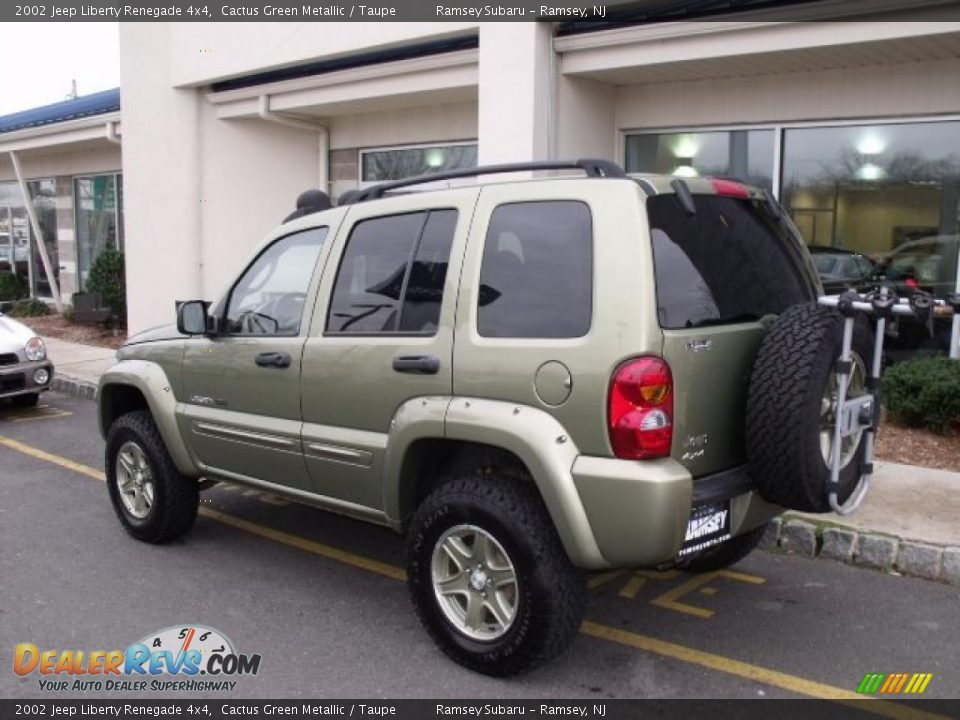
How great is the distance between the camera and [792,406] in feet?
11.4

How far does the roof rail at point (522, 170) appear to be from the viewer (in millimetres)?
3768

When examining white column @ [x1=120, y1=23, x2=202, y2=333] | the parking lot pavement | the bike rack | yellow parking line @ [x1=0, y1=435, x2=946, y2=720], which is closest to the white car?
white column @ [x1=120, y1=23, x2=202, y2=333]

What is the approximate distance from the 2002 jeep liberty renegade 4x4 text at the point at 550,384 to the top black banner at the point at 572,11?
372 cm

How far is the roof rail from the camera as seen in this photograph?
3.77 metres

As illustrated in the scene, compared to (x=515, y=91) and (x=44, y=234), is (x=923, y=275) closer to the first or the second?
(x=515, y=91)

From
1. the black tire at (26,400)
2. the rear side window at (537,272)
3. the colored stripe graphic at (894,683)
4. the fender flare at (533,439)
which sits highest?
Answer: the rear side window at (537,272)

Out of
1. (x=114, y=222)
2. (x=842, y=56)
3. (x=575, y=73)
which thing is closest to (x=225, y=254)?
(x=114, y=222)

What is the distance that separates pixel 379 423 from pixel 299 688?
45.4 inches

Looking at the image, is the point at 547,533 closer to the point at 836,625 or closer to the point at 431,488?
the point at 431,488

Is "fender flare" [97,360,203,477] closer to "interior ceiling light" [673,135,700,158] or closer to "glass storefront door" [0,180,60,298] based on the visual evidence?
"interior ceiling light" [673,135,700,158]

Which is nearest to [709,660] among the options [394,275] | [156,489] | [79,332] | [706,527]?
[706,527]

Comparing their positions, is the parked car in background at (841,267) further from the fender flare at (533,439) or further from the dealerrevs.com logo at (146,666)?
the dealerrevs.com logo at (146,666)

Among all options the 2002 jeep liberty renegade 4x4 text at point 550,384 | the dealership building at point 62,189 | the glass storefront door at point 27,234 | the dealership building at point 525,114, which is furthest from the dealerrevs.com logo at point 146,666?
the glass storefront door at point 27,234

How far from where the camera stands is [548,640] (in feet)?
11.5
